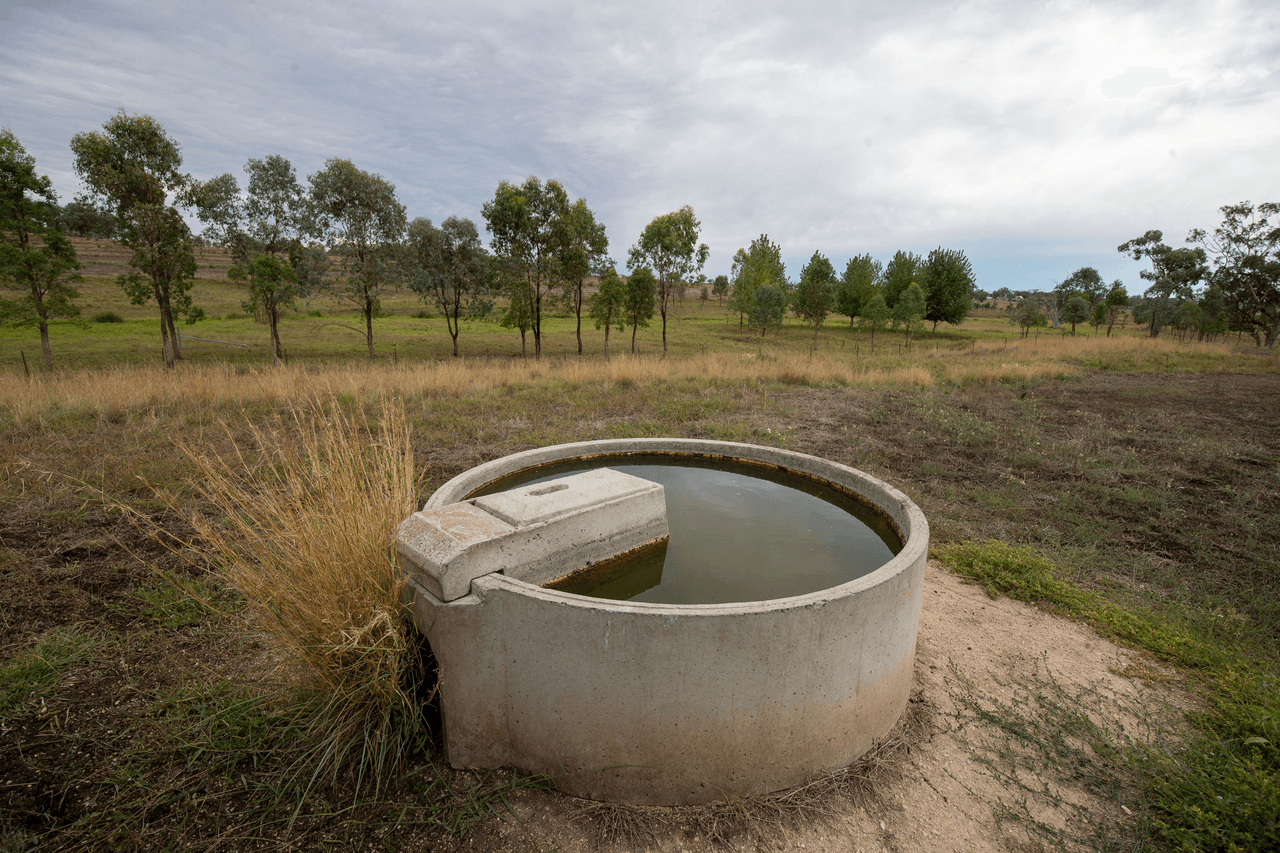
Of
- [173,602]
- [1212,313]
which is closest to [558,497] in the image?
[173,602]

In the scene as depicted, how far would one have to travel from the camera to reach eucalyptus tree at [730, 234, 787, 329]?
38.7 m

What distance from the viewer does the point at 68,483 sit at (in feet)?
17.7

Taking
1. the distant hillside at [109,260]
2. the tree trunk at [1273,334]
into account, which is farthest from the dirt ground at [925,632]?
the distant hillside at [109,260]

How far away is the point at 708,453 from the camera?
189 inches

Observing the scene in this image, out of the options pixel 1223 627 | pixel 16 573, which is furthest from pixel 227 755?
pixel 1223 627

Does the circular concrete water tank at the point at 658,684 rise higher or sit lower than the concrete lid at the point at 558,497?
lower

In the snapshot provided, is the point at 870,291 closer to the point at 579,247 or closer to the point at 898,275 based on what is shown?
the point at 898,275

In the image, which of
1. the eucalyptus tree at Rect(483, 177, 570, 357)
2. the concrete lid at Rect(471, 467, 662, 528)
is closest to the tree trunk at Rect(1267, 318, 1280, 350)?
the eucalyptus tree at Rect(483, 177, 570, 357)

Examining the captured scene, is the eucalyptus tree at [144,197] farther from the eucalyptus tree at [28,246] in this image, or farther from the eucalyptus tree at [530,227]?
the eucalyptus tree at [530,227]

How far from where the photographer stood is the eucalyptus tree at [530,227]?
1804cm

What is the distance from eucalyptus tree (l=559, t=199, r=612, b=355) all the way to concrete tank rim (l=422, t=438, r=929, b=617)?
1620 centimetres

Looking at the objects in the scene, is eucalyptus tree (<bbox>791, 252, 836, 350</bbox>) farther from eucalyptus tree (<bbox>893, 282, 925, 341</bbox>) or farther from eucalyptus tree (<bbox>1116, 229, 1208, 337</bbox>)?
eucalyptus tree (<bbox>1116, 229, 1208, 337</bbox>)

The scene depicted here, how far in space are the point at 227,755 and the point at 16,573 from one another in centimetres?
301

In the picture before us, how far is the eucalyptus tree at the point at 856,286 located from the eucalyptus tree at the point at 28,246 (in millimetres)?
42006
